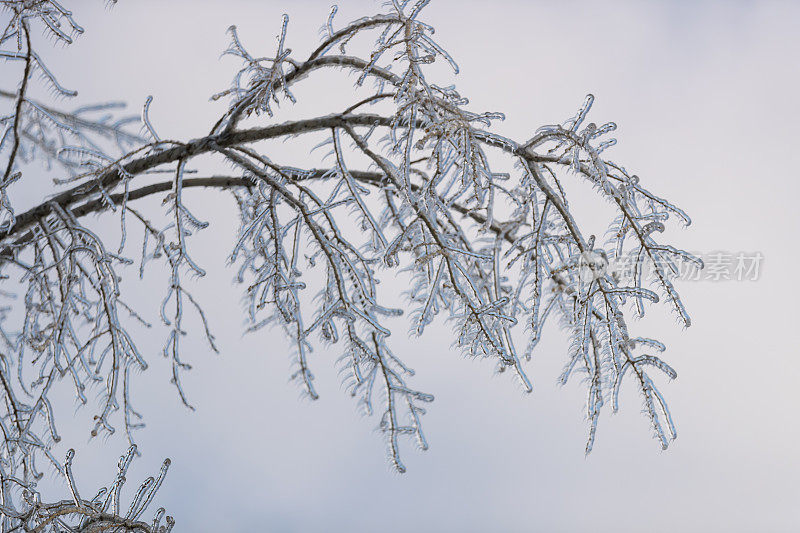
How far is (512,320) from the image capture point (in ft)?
7.93

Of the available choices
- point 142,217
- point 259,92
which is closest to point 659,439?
point 259,92

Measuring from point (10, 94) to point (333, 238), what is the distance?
117 inches

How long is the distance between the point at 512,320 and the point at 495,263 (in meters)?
0.48

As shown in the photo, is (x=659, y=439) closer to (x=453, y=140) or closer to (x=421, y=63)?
(x=453, y=140)

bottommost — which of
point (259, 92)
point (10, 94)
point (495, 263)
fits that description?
point (495, 263)

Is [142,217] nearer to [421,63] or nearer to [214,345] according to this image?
[214,345]

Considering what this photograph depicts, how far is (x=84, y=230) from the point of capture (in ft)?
9.87

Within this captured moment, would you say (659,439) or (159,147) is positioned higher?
(159,147)

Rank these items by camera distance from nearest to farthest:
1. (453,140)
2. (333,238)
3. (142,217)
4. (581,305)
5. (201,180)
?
(453,140), (581,305), (333,238), (142,217), (201,180)

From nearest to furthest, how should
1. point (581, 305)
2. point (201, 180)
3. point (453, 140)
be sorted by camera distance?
point (453, 140)
point (581, 305)
point (201, 180)

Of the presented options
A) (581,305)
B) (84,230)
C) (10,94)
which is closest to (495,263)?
(581,305)

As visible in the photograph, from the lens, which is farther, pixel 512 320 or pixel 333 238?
pixel 333 238

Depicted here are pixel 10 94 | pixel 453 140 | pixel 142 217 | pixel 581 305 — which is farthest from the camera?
pixel 10 94

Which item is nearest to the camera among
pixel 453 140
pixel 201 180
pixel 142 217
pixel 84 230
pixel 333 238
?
pixel 453 140
